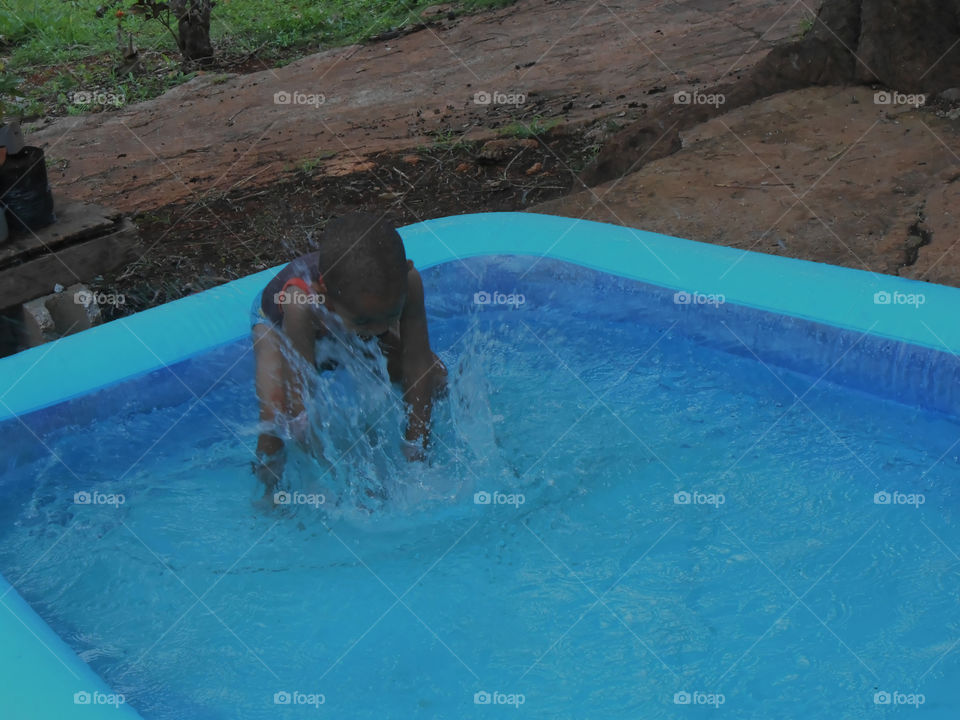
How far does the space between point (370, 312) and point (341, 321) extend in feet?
0.59

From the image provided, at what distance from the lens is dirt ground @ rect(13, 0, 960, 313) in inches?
163

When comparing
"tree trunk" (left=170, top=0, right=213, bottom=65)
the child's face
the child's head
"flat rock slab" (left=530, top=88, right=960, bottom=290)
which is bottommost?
"flat rock slab" (left=530, top=88, right=960, bottom=290)

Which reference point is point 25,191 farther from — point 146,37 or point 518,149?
point 146,37

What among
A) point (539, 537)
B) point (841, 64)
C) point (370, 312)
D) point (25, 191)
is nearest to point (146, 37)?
point (25, 191)

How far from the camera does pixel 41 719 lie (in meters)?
1.91

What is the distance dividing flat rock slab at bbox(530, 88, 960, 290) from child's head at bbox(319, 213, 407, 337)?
1969mm

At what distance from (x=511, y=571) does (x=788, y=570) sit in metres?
0.69

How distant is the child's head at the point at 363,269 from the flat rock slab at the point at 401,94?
320 cm

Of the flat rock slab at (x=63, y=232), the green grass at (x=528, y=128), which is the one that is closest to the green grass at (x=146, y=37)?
the green grass at (x=528, y=128)

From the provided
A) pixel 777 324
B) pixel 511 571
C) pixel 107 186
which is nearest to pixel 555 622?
pixel 511 571

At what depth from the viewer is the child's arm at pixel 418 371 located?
2777mm

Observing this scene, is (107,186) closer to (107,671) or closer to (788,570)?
(107,671)

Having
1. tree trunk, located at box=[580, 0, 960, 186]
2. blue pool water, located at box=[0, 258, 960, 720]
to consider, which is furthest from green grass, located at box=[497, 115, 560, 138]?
blue pool water, located at box=[0, 258, 960, 720]

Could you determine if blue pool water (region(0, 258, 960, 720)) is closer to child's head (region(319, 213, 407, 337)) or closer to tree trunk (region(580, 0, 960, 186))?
child's head (region(319, 213, 407, 337))
